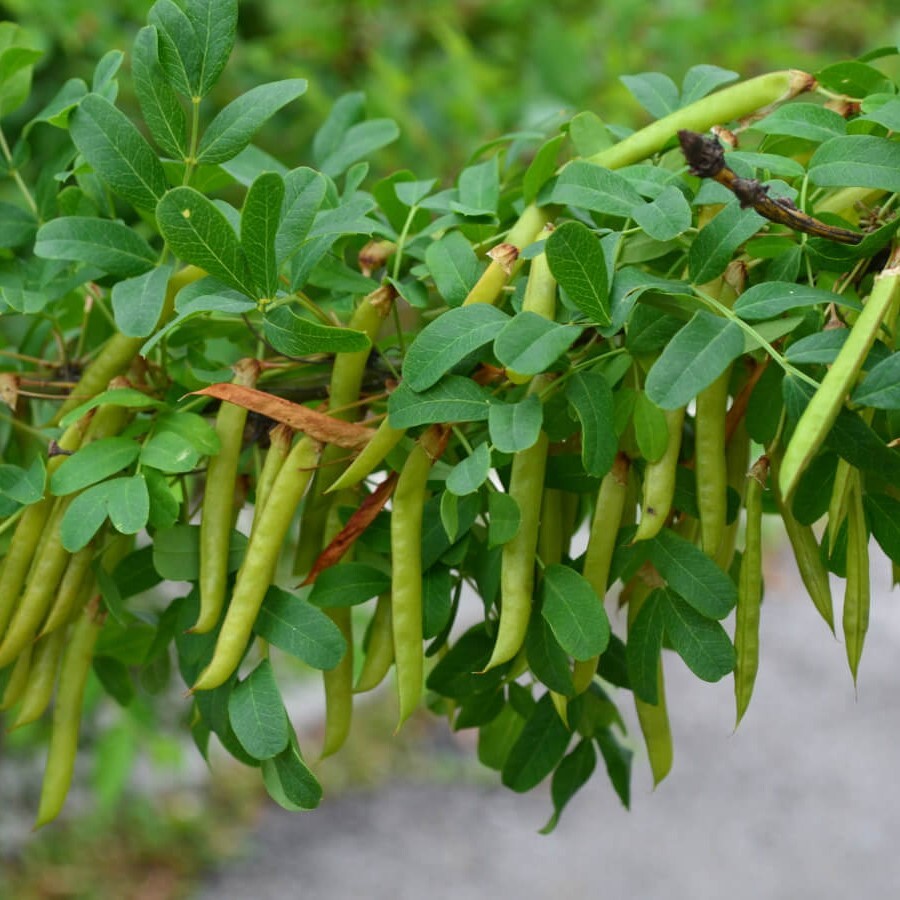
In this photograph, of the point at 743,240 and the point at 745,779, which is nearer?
the point at 743,240

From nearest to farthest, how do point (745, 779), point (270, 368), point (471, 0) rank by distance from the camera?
point (270, 368), point (471, 0), point (745, 779)

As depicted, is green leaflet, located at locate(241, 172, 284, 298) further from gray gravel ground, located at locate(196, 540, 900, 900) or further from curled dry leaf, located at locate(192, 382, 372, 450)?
gray gravel ground, located at locate(196, 540, 900, 900)

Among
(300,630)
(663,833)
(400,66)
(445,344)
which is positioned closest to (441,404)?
(445,344)

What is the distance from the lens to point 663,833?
233 centimetres

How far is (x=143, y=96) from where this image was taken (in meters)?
0.51

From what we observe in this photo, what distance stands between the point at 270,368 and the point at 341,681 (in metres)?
0.16

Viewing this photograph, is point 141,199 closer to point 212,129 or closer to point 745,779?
point 212,129

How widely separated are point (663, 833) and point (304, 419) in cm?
207

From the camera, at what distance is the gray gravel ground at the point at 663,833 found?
2182 millimetres

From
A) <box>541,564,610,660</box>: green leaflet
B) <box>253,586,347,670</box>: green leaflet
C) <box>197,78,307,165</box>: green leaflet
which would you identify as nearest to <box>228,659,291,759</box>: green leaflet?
<box>253,586,347,670</box>: green leaflet

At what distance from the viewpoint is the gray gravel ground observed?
7.16 feet

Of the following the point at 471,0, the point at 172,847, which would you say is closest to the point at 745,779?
the point at 172,847

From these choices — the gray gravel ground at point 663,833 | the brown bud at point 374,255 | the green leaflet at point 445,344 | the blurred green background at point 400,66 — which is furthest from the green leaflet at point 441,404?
the gray gravel ground at point 663,833

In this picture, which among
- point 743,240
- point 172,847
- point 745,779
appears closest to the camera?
point 743,240
